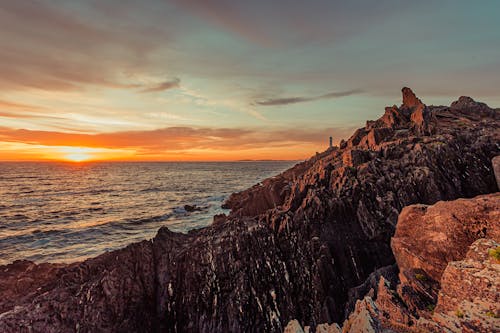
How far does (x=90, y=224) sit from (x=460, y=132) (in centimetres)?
6216

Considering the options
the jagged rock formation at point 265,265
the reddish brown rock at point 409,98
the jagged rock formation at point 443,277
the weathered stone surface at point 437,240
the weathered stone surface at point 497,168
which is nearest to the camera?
the jagged rock formation at point 443,277

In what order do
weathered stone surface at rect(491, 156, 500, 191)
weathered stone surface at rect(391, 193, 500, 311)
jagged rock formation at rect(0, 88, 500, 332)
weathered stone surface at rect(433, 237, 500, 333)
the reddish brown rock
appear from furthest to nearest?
the reddish brown rock < weathered stone surface at rect(491, 156, 500, 191) < jagged rock formation at rect(0, 88, 500, 332) < weathered stone surface at rect(391, 193, 500, 311) < weathered stone surface at rect(433, 237, 500, 333)

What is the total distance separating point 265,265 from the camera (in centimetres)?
1773

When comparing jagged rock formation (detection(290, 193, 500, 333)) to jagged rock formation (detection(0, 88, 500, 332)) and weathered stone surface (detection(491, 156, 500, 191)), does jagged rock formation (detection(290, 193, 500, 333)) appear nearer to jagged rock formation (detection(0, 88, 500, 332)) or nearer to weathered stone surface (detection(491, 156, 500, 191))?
jagged rock formation (detection(0, 88, 500, 332))

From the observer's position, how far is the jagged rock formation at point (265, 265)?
1484 cm

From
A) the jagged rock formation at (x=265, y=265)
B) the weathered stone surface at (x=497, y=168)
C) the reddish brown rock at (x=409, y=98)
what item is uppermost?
the reddish brown rock at (x=409, y=98)

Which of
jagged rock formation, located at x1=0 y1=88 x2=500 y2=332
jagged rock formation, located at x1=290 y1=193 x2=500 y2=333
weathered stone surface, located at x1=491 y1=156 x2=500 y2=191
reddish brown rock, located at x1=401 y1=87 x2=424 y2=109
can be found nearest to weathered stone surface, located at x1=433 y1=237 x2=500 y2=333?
jagged rock formation, located at x1=290 y1=193 x2=500 y2=333

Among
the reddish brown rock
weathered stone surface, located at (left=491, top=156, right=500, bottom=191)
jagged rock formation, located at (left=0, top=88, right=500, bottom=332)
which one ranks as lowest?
jagged rock formation, located at (left=0, top=88, right=500, bottom=332)

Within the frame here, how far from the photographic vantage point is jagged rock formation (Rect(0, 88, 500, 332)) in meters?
14.8

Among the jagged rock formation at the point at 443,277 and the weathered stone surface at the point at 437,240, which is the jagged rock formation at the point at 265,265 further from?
the weathered stone surface at the point at 437,240

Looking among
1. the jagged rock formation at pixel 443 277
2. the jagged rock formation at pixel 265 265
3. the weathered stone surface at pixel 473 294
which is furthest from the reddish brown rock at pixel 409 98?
the weathered stone surface at pixel 473 294

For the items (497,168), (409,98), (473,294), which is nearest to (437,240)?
(473,294)

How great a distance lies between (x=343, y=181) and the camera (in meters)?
25.4

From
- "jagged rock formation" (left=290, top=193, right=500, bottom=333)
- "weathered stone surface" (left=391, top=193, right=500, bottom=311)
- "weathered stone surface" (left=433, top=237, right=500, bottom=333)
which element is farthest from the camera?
"weathered stone surface" (left=391, top=193, right=500, bottom=311)
